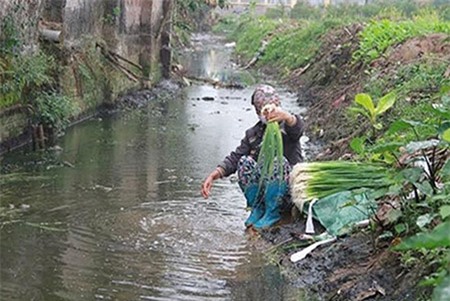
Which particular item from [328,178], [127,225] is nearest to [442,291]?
[328,178]

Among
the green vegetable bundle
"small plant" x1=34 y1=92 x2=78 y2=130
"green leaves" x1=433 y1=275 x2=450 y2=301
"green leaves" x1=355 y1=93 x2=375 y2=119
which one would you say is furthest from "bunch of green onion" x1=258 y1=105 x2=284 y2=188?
"small plant" x1=34 y1=92 x2=78 y2=130

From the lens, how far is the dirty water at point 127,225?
18.8ft

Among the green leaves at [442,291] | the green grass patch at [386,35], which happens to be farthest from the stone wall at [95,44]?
the green leaves at [442,291]

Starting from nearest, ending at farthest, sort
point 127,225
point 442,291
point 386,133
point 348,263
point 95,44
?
point 442,291 → point 348,263 → point 386,133 → point 127,225 → point 95,44

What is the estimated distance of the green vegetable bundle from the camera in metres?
6.64

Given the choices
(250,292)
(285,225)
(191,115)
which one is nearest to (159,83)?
(191,115)

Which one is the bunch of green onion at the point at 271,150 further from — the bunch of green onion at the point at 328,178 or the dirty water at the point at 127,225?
the dirty water at the point at 127,225

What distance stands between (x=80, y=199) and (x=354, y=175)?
3.25 meters

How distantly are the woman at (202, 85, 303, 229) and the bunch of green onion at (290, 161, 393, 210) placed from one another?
0.62 feet

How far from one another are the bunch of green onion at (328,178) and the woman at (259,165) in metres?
0.19

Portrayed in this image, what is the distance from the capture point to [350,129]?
11.3 metres

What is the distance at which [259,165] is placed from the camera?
686cm

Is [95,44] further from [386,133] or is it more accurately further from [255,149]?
[386,133]

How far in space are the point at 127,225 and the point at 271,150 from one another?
1626 mm
